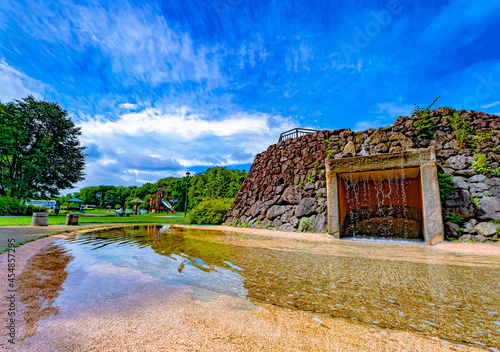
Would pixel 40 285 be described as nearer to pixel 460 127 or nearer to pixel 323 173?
pixel 323 173

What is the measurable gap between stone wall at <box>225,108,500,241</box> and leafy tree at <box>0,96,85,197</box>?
73.0 feet

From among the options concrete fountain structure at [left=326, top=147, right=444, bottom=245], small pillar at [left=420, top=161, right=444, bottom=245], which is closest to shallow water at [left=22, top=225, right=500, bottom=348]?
small pillar at [left=420, top=161, right=444, bottom=245]

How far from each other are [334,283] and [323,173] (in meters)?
8.39

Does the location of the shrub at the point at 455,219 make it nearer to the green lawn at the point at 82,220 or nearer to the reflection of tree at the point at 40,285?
the reflection of tree at the point at 40,285

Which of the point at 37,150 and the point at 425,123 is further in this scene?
the point at 37,150

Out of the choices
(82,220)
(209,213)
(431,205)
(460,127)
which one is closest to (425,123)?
(460,127)

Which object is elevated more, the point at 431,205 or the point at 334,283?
the point at 431,205

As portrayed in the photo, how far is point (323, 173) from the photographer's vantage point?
422 inches

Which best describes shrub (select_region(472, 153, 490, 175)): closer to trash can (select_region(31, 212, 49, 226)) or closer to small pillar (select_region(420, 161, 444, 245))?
small pillar (select_region(420, 161, 444, 245))

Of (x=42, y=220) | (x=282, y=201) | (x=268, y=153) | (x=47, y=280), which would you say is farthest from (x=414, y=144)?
(x=42, y=220)

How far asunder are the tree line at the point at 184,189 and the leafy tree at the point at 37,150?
13995 millimetres

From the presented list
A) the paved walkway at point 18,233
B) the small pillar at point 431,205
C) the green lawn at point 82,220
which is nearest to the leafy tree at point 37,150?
the green lawn at point 82,220

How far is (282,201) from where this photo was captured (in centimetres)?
1168

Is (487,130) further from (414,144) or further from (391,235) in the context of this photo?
(391,235)
